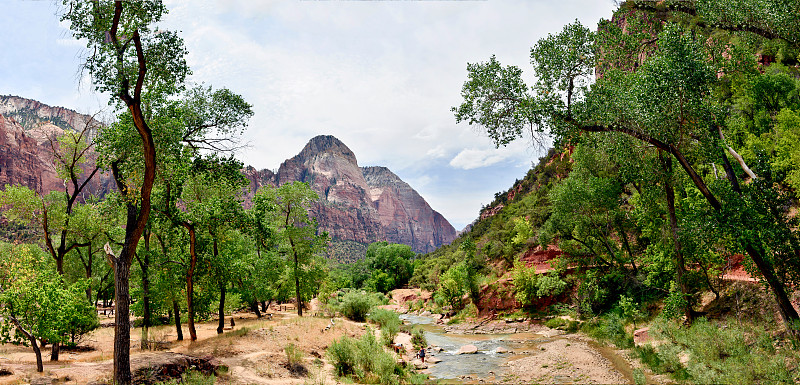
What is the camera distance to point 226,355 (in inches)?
619

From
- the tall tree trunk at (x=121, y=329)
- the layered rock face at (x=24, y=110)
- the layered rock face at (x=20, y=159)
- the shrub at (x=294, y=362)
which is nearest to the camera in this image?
the tall tree trunk at (x=121, y=329)

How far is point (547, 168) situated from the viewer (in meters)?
71.5

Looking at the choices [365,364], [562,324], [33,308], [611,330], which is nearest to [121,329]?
[33,308]

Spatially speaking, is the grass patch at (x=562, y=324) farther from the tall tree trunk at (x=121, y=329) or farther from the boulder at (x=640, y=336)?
the tall tree trunk at (x=121, y=329)

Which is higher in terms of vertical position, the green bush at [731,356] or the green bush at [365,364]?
the green bush at [731,356]

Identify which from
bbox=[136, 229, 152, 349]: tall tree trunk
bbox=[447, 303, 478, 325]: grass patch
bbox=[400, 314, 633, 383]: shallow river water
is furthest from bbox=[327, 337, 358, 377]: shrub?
bbox=[447, 303, 478, 325]: grass patch

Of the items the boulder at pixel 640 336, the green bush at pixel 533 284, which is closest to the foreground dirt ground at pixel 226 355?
the boulder at pixel 640 336

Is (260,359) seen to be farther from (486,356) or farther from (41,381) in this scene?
(486,356)

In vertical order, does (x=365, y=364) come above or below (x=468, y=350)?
above

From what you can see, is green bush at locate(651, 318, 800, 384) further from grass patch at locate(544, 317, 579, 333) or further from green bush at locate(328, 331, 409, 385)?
grass patch at locate(544, 317, 579, 333)

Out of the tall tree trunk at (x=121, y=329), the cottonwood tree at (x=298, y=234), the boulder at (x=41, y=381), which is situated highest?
the cottonwood tree at (x=298, y=234)

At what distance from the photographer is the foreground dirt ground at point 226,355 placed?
36.0ft

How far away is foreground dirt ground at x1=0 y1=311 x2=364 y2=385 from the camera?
11.0 m

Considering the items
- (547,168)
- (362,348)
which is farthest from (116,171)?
(547,168)
